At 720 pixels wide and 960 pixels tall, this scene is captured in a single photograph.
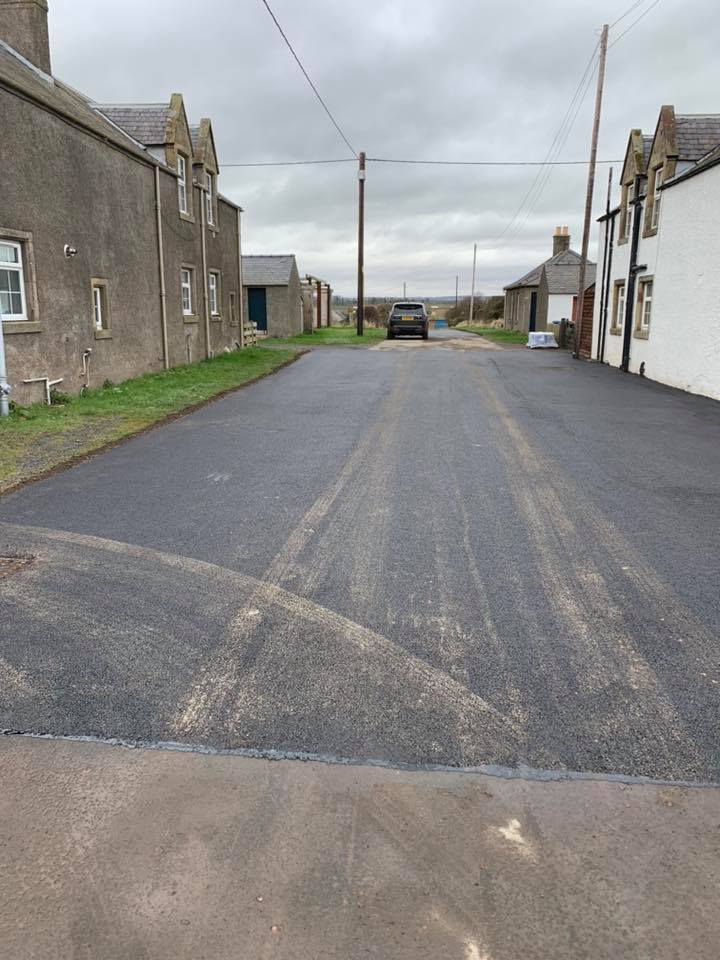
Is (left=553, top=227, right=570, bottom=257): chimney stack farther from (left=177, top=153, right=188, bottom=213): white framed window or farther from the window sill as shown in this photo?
the window sill

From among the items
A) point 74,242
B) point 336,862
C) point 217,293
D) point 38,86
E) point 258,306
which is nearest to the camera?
point 336,862

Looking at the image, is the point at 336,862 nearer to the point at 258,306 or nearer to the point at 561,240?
the point at 258,306

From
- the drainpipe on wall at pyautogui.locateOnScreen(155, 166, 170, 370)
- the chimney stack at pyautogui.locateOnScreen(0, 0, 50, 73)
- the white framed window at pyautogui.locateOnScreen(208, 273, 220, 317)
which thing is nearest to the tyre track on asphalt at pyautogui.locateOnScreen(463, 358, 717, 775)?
the drainpipe on wall at pyautogui.locateOnScreen(155, 166, 170, 370)

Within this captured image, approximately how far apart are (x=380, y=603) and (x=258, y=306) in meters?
40.1

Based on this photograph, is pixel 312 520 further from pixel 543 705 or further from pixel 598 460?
pixel 598 460

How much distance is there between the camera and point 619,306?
2456 centimetres

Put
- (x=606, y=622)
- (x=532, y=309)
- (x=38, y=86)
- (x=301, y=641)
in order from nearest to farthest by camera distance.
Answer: (x=301, y=641)
(x=606, y=622)
(x=38, y=86)
(x=532, y=309)

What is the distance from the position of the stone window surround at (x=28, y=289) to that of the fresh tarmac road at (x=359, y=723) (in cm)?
671

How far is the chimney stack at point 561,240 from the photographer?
5297 centimetres

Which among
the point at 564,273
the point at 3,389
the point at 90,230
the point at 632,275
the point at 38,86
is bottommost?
the point at 3,389

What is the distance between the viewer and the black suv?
38531mm

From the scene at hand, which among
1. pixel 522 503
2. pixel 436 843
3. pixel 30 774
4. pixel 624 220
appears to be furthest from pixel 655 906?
pixel 624 220

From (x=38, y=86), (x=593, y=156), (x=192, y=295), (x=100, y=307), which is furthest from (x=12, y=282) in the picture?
(x=593, y=156)

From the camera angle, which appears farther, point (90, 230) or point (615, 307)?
point (615, 307)
